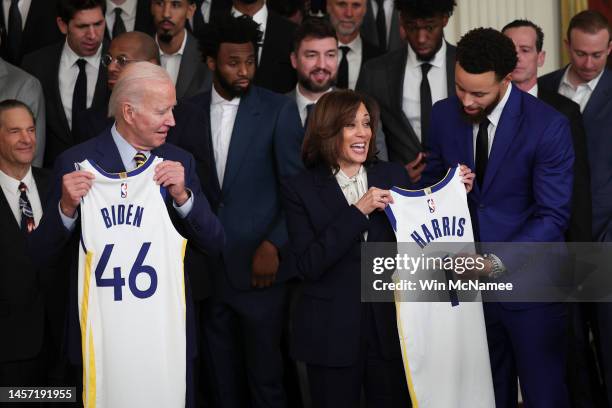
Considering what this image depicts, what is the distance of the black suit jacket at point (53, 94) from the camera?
523 cm

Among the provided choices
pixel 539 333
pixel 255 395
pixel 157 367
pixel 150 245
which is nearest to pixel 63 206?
pixel 150 245

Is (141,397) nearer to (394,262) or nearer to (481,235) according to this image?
(394,262)

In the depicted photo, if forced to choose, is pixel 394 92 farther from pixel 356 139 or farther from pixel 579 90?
pixel 356 139

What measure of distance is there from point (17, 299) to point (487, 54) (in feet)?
7.16

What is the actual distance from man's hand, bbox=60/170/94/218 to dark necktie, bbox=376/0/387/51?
2.84 meters

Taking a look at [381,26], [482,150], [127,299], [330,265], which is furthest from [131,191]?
[381,26]

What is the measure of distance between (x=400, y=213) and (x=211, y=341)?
50.1 inches

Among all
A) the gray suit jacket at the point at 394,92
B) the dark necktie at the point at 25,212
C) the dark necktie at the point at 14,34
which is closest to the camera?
the dark necktie at the point at 25,212

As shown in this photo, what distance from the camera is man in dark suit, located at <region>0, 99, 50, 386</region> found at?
14.7ft

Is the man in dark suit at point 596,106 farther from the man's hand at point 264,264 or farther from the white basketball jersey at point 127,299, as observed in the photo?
the white basketball jersey at point 127,299

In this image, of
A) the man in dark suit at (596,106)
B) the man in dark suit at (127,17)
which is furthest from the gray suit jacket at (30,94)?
the man in dark suit at (596,106)

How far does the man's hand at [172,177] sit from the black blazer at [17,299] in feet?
3.42

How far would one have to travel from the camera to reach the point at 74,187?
367cm

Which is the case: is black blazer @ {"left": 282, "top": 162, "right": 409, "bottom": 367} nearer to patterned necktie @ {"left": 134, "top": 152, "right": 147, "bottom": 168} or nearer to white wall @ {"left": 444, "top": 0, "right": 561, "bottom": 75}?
patterned necktie @ {"left": 134, "top": 152, "right": 147, "bottom": 168}
